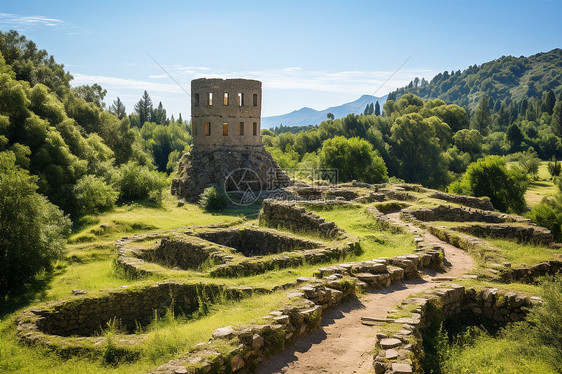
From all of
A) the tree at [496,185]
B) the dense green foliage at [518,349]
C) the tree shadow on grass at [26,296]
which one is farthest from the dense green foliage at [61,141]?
the tree at [496,185]

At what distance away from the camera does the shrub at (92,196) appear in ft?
92.2

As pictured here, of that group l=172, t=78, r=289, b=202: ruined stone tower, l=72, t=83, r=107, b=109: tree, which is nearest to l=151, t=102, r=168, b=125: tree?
l=72, t=83, r=107, b=109: tree

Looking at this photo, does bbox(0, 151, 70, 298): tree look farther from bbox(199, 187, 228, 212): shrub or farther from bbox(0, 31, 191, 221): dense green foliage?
bbox(199, 187, 228, 212): shrub

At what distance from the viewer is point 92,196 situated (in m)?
28.4

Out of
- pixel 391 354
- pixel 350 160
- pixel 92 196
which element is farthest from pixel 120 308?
pixel 350 160

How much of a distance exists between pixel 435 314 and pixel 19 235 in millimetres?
14660

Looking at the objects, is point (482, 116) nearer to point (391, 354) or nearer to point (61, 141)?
point (61, 141)

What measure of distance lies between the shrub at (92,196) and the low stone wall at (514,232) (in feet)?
75.6

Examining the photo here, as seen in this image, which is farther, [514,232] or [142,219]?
[142,219]

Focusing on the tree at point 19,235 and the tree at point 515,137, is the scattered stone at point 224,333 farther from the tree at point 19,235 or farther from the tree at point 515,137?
the tree at point 515,137

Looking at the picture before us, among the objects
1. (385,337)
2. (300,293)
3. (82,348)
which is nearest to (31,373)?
(82,348)

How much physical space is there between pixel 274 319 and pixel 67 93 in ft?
150

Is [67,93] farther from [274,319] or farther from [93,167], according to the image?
[274,319]

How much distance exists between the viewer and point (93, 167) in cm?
3388
